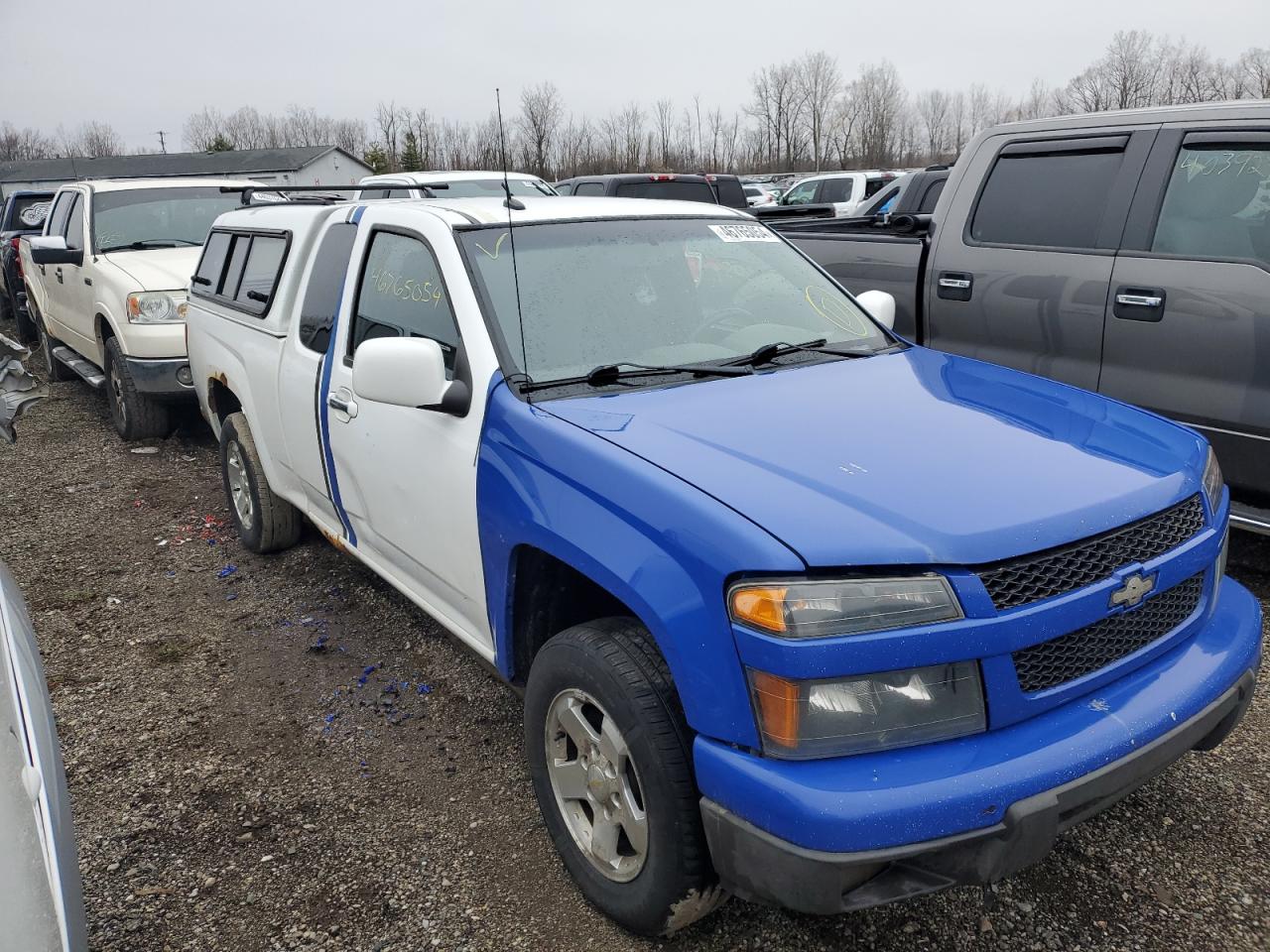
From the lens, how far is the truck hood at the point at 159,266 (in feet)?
23.4

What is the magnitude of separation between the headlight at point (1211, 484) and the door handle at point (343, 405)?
8.72ft

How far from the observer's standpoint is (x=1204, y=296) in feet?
13.1

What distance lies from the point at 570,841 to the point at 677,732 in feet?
2.18

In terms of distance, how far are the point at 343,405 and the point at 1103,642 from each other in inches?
102

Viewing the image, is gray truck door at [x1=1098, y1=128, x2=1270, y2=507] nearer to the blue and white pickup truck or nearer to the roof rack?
the blue and white pickup truck

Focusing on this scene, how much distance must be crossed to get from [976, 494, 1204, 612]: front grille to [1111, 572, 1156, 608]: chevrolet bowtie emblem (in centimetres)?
4

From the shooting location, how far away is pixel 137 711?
377 cm

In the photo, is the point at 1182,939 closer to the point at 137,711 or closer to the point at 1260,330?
the point at 1260,330

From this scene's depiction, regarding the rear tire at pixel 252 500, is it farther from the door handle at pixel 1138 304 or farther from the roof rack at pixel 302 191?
the door handle at pixel 1138 304

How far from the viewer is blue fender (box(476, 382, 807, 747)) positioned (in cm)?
197

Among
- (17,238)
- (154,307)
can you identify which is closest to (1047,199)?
(154,307)

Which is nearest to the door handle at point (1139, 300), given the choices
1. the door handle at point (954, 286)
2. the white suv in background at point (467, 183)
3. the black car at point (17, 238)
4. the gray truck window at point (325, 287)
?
the door handle at point (954, 286)

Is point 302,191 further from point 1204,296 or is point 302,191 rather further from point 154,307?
point 1204,296

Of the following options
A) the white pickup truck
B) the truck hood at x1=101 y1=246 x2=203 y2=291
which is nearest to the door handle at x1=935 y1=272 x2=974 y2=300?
the white pickup truck
